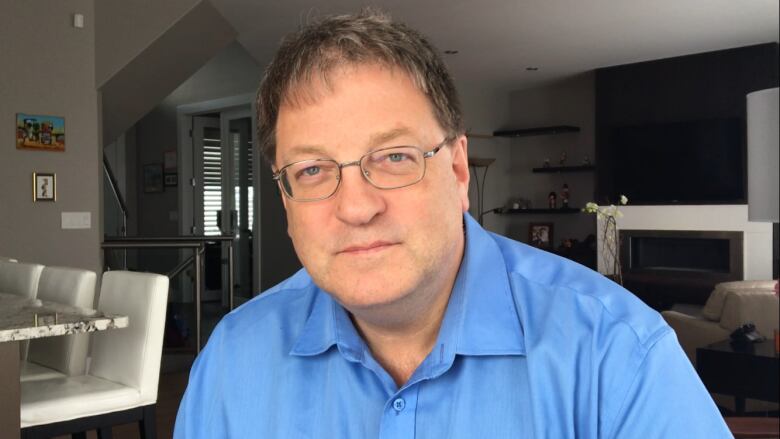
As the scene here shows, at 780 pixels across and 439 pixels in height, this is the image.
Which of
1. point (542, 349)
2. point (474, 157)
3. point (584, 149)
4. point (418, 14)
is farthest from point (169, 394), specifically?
point (584, 149)

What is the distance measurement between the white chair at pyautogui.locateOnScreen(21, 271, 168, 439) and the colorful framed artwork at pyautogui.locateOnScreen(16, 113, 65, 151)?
9.33 feet

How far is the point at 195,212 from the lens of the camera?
895cm

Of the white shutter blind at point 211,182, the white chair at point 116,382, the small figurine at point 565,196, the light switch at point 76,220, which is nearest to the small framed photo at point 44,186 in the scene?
the light switch at point 76,220

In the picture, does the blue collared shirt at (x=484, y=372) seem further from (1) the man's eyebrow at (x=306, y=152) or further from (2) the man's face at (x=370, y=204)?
(1) the man's eyebrow at (x=306, y=152)

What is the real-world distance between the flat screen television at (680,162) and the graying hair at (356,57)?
24.8 ft

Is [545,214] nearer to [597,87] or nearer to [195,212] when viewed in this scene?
[597,87]

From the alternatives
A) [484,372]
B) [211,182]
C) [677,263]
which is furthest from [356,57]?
[211,182]

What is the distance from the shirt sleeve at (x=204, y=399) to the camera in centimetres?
115

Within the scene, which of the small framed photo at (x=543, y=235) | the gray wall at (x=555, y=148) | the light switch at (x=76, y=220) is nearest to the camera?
the light switch at (x=76, y=220)

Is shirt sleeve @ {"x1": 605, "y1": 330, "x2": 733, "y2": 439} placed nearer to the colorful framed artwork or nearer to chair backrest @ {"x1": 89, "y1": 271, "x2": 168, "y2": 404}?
chair backrest @ {"x1": 89, "y1": 271, "x2": 168, "y2": 404}

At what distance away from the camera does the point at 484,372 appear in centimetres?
98

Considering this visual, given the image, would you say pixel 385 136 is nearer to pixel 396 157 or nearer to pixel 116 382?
pixel 396 157

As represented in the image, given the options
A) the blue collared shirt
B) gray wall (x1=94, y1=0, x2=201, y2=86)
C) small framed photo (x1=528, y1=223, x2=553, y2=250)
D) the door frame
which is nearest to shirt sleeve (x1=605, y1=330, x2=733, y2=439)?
the blue collared shirt

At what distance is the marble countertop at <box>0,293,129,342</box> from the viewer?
6.93 feet
